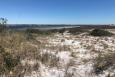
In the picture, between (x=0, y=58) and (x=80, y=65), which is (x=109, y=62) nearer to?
(x=80, y=65)

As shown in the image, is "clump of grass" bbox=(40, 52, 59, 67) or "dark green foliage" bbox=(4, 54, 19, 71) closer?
"dark green foliage" bbox=(4, 54, 19, 71)

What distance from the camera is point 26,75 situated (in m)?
5.36

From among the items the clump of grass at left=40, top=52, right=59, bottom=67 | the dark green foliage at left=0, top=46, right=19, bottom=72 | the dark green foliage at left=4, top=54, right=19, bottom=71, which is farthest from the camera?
the clump of grass at left=40, top=52, right=59, bottom=67

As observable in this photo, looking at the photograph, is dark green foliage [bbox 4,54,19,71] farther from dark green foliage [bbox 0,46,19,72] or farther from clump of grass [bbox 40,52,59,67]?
clump of grass [bbox 40,52,59,67]

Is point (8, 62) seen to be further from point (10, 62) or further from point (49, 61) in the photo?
point (49, 61)

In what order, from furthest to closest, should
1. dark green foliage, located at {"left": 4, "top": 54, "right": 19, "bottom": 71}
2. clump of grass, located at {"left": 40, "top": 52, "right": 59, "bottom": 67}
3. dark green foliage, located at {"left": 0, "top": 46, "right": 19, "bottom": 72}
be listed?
clump of grass, located at {"left": 40, "top": 52, "right": 59, "bottom": 67} → dark green foliage, located at {"left": 4, "top": 54, "right": 19, "bottom": 71} → dark green foliage, located at {"left": 0, "top": 46, "right": 19, "bottom": 72}

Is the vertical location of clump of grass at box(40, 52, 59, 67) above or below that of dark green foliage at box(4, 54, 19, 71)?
below

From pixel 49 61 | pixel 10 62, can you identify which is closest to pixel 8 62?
pixel 10 62

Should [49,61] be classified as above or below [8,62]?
below

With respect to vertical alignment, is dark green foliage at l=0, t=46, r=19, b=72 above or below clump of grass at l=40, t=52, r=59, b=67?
above

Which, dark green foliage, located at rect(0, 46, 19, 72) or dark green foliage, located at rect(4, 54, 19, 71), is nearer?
dark green foliage, located at rect(0, 46, 19, 72)

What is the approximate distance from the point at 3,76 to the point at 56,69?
1.89 metres

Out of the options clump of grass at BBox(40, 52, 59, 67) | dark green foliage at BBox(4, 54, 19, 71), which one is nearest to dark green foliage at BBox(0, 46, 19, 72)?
dark green foliage at BBox(4, 54, 19, 71)

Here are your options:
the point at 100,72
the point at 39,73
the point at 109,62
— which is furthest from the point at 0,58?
the point at 109,62
